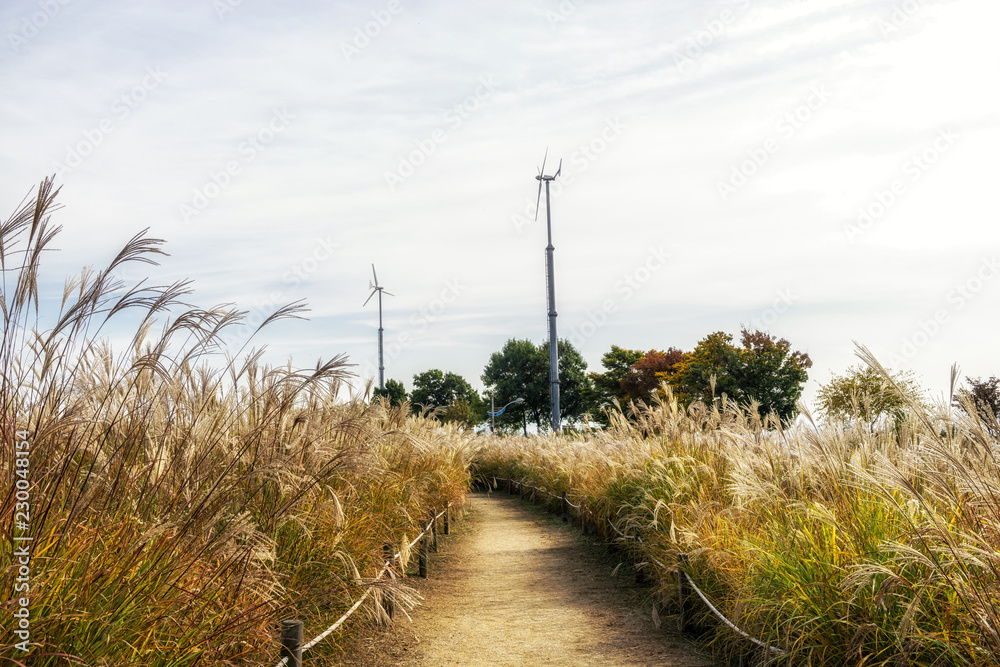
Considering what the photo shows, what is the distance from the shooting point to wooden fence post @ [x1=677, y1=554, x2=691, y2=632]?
605cm

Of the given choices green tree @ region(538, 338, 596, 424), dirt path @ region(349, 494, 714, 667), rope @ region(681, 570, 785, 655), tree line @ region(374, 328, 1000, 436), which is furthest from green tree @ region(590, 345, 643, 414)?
rope @ region(681, 570, 785, 655)

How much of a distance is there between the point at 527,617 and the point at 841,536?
334 centimetres

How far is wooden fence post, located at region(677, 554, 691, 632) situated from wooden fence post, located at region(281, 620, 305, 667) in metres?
3.52

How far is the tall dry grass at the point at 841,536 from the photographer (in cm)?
315

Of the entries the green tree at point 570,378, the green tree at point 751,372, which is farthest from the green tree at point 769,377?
the green tree at point 570,378

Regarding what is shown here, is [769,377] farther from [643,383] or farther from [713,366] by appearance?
[643,383]

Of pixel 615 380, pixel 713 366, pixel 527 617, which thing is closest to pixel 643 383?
pixel 615 380

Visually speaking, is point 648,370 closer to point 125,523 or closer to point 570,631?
point 570,631

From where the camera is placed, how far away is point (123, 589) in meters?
2.73

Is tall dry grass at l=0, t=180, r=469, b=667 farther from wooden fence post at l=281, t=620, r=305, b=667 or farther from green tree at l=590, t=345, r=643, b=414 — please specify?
green tree at l=590, t=345, r=643, b=414

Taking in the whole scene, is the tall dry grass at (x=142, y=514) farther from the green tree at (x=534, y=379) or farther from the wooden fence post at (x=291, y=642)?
the green tree at (x=534, y=379)

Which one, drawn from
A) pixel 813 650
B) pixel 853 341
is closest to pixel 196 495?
pixel 853 341

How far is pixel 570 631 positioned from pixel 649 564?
1.51 m

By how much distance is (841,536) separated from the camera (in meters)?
4.36
